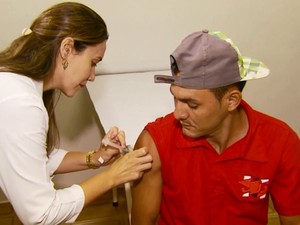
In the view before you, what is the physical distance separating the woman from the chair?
309 mm

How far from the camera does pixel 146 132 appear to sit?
1221 millimetres

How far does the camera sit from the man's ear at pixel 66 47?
1141 millimetres

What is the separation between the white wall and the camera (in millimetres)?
1855

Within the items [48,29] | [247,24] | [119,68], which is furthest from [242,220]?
[247,24]

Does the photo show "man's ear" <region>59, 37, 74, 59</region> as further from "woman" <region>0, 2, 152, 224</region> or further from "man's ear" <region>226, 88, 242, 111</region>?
"man's ear" <region>226, 88, 242, 111</region>

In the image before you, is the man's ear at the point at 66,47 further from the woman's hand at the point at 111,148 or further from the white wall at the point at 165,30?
the white wall at the point at 165,30

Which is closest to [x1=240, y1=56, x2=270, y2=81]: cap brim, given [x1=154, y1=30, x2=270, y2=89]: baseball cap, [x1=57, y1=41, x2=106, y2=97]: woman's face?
[x1=154, y1=30, x2=270, y2=89]: baseball cap

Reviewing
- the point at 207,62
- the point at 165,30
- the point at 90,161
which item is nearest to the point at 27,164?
the point at 90,161

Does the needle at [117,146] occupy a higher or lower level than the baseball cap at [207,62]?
lower

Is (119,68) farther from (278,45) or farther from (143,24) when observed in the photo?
(278,45)

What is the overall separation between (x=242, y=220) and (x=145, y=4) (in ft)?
3.84

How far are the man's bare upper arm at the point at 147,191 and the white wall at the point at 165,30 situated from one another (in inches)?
33.7

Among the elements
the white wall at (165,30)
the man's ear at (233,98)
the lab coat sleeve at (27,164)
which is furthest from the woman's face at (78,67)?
the white wall at (165,30)

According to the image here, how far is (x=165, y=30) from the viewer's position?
6.47ft
